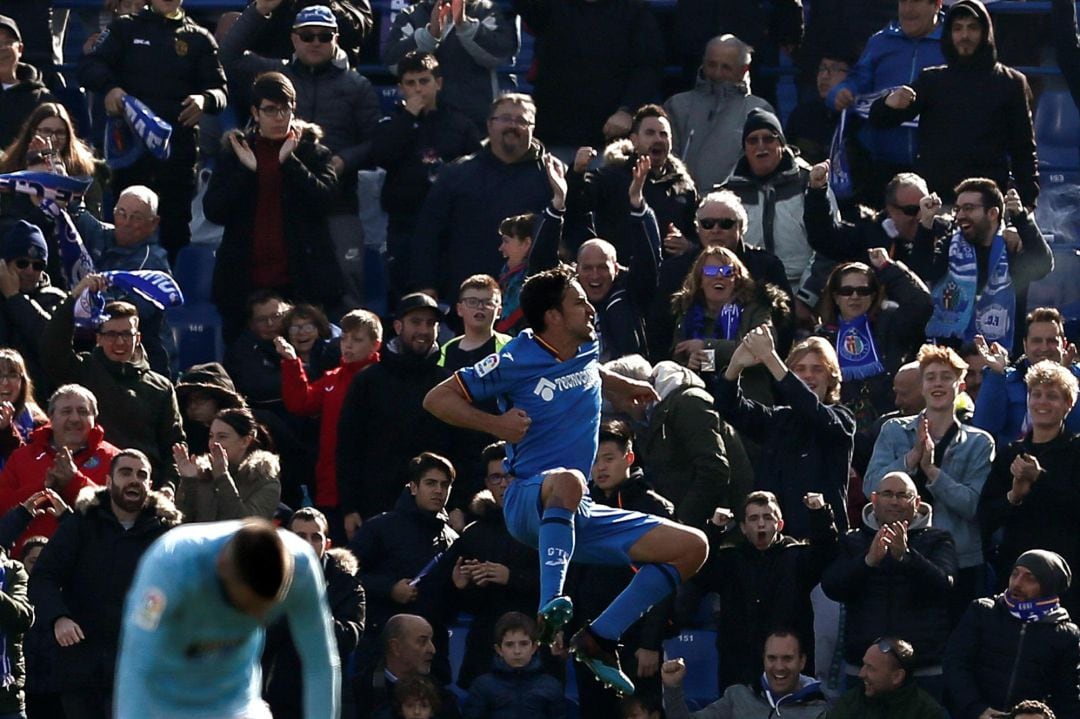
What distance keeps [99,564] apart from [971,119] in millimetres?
6610

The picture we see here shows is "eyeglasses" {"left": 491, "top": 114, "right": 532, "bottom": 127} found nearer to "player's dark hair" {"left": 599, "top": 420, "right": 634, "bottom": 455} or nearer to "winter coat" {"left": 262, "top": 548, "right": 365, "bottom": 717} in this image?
"player's dark hair" {"left": 599, "top": 420, "right": 634, "bottom": 455}

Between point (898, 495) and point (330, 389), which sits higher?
point (898, 495)

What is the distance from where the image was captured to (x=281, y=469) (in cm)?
1441

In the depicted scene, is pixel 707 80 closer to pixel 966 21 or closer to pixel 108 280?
pixel 966 21

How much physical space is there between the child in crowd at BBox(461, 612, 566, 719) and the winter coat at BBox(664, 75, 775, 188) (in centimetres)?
466

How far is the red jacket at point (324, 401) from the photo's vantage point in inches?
558

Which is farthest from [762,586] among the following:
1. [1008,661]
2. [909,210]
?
[909,210]

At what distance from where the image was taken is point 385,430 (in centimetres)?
1393

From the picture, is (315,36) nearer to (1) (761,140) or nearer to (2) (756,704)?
(1) (761,140)

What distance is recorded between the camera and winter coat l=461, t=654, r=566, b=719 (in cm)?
1283

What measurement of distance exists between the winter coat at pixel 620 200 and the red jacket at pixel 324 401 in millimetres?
1650

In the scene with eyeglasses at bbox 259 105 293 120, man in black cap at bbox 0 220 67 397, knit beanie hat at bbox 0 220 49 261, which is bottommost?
man in black cap at bbox 0 220 67 397

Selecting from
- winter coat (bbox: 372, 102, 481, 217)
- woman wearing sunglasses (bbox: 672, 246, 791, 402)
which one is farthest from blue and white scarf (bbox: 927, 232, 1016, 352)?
winter coat (bbox: 372, 102, 481, 217)

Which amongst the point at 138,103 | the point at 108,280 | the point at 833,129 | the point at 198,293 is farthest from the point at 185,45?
the point at 833,129
